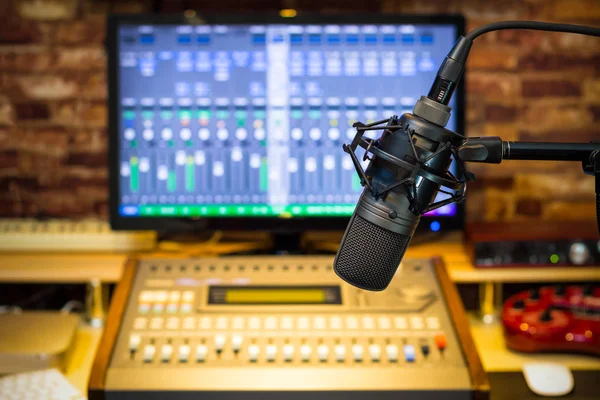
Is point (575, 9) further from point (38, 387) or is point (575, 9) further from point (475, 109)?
point (38, 387)

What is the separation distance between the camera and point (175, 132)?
1.42 meters

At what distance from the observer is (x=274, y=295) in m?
1.29

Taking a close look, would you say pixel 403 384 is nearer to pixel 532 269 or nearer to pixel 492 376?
pixel 492 376

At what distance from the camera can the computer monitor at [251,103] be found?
142cm

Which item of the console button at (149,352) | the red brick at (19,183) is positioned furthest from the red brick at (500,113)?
the red brick at (19,183)

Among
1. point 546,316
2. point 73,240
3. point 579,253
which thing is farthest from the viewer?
point 73,240

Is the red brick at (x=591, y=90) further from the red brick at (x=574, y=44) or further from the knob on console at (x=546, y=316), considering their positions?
the knob on console at (x=546, y=316)

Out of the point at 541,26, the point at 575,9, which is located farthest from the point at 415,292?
the point at 575,9

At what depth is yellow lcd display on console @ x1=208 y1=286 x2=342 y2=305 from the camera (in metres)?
1.28

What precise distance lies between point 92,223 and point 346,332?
2.27ft

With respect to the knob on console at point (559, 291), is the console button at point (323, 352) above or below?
below

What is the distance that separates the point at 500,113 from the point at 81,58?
0.96 meters

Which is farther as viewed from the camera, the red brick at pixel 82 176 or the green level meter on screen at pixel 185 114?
the red brick at pixel 82 176

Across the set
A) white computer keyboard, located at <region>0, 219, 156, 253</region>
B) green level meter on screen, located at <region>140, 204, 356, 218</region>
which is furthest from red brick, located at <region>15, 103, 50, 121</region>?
green level meter on screen, located at <region>140, 204, 356, 218</region>
